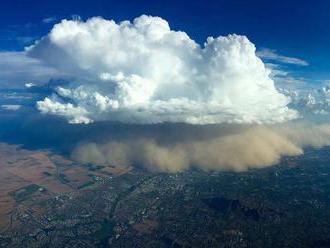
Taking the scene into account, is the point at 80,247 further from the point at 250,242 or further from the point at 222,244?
the point at 250,242

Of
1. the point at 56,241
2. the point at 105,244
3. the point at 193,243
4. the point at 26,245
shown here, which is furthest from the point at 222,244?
the point at 26,245

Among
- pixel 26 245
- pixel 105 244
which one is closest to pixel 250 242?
pixel 105 244

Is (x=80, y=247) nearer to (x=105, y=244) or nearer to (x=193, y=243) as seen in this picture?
(x=105, y=244)

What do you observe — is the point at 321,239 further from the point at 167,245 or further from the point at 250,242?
the point at 167,245

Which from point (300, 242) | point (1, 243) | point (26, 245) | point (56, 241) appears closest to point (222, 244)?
point (300, 242)

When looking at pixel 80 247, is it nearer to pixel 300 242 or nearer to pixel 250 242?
pixel 250 242
